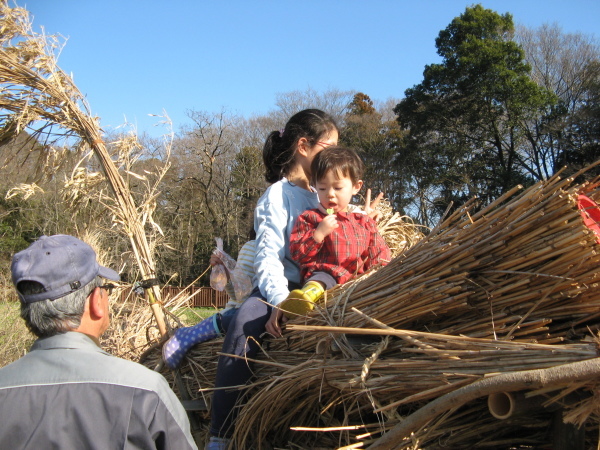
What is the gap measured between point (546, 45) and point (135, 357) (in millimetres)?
24915

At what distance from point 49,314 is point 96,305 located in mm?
141

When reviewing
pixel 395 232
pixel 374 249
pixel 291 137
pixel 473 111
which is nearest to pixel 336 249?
pixel 374 249

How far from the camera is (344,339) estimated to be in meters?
1.97

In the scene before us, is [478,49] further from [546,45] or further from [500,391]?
[500,391]

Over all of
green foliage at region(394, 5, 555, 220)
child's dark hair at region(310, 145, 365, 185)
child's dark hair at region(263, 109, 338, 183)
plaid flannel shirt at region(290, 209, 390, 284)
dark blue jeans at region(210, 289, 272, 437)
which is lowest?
dark blue jeans at region(210, 289, 272, 437)

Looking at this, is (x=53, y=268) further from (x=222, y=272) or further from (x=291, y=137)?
(x=291, y=137)

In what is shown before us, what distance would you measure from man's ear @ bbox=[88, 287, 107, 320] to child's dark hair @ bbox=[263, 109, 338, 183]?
1509mm

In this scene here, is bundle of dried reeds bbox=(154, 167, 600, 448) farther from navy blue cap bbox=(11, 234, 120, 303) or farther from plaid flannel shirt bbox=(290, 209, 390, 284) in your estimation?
navy blue cap bbox=(11, 234, 120, 303)

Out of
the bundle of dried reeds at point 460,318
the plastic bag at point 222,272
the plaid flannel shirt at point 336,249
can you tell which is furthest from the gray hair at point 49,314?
the plastic bag at point 222,272

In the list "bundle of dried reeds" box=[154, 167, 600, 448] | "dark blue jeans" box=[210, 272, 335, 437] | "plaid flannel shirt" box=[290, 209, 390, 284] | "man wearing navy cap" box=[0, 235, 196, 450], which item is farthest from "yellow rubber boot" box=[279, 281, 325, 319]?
"man wearing navy cap" box=[0, 235, 196, 450]

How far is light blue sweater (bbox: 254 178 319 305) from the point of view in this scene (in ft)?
7.95

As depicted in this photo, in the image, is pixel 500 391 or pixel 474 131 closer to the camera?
pixel 500 391

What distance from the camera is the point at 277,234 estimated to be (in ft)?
8.63

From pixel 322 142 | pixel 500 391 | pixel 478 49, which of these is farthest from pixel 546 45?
pixel 500 391
